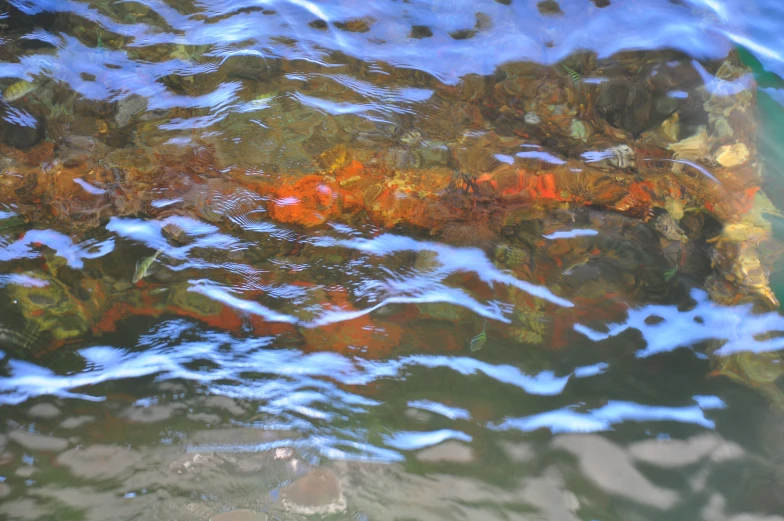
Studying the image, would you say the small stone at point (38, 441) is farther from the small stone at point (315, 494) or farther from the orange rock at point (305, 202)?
the orange rock at point (305, 202)

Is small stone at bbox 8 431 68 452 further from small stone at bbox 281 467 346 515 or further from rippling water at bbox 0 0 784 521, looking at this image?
small stone at bbox 281 467 346 515

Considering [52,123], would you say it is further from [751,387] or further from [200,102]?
[751,387]

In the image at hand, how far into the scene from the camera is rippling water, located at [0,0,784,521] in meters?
2.11

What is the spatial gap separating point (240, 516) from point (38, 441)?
3.34 feet

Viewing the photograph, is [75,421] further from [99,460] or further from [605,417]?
[605,417]

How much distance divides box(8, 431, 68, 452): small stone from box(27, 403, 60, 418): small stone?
86 millimetres

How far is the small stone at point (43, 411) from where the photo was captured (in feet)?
7.34

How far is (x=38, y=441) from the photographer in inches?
85.7

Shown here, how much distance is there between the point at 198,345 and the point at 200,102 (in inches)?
61.0

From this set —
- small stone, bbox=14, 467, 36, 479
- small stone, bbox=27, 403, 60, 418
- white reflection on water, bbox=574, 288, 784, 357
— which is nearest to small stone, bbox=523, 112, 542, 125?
white reflection on water, bbox=574, 288, 784, 357

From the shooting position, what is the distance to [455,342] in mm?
2432

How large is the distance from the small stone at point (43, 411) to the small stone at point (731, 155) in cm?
375

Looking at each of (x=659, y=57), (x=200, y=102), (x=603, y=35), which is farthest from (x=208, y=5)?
(x=659, y=57)

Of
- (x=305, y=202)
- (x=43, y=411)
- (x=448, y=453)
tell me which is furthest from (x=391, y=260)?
(x=43, y=411)
